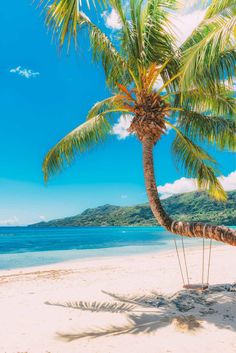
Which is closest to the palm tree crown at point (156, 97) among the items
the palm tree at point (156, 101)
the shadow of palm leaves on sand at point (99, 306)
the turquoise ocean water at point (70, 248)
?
the palm tree at point (156, 101)

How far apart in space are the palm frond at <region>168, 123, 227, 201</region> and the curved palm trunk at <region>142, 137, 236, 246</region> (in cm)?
117

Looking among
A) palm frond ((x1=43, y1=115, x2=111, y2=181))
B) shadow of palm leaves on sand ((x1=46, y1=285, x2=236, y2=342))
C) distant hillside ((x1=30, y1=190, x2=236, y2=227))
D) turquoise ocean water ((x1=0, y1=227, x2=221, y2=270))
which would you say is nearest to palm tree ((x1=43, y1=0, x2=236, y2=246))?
palm frond ((x1=43, y1=115, x2=111, y2=181))

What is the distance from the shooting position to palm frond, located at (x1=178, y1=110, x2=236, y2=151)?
6.42 metres

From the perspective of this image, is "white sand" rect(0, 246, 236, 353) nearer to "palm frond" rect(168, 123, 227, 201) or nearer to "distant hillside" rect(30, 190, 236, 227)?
"palm frond" rect(168, 123, 227, 201)

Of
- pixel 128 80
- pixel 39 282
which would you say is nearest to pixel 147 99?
pixel 128 80

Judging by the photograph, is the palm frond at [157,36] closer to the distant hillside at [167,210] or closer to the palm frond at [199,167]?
the palm frond at [199,167]

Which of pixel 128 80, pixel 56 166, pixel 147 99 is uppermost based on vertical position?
Answer: pixel 128 80

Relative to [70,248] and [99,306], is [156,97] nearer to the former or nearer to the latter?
[99,306]

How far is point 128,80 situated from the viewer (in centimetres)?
702

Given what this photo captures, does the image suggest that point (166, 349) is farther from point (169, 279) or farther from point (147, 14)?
point (147, 14)

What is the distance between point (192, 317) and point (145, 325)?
81 cm

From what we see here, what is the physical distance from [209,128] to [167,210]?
82197 millimetres

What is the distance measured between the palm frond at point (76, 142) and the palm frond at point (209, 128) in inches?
66.1

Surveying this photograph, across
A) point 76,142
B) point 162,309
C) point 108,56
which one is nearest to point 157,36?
point 108,56
